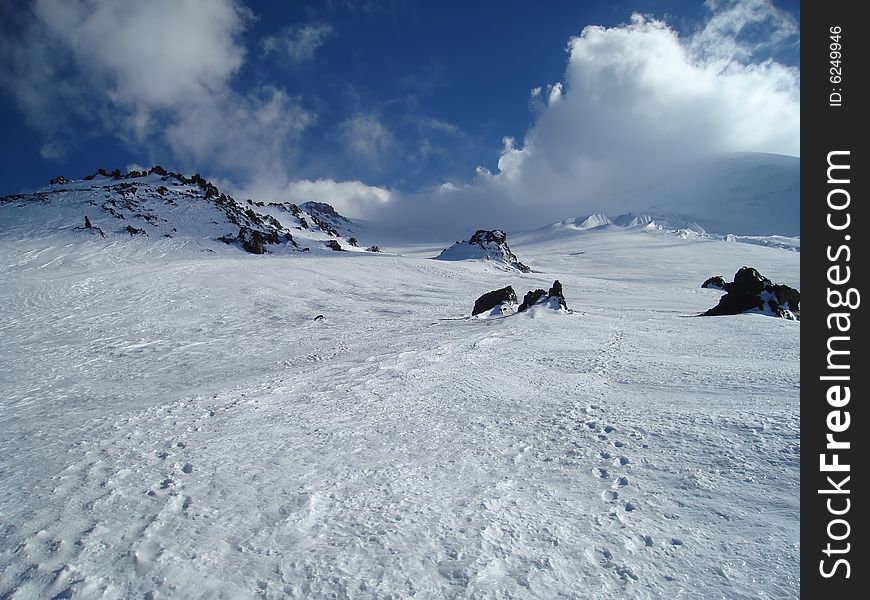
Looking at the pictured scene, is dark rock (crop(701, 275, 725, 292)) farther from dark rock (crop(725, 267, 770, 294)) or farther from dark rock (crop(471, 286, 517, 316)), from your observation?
dark rock (crop(471, 286, 517, 316))

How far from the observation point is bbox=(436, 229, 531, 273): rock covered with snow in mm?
48281

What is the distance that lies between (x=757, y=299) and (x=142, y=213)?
51.1 meters

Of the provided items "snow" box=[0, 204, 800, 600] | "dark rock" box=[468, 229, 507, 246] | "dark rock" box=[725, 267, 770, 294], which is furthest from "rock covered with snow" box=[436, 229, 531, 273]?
"snow" box=[0, 204, 800, 600]

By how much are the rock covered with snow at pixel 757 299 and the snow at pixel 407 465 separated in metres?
3.39

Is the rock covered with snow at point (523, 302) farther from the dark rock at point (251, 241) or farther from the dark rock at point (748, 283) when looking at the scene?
the dark rock at point (251, 241)

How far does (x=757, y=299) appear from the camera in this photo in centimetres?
1376

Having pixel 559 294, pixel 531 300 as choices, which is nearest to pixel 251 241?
pixel 531 300

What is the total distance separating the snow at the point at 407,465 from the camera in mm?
2906

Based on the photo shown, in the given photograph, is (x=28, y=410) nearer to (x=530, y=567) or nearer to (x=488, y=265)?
(x=530, y=567)

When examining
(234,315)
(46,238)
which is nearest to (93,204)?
(46,238)

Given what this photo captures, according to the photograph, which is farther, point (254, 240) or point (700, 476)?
point (254, 240)

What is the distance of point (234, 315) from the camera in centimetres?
1534

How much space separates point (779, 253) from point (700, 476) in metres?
85.4

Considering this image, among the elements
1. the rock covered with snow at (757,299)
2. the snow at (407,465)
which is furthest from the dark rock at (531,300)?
the rock covered with snow at (757,299)
